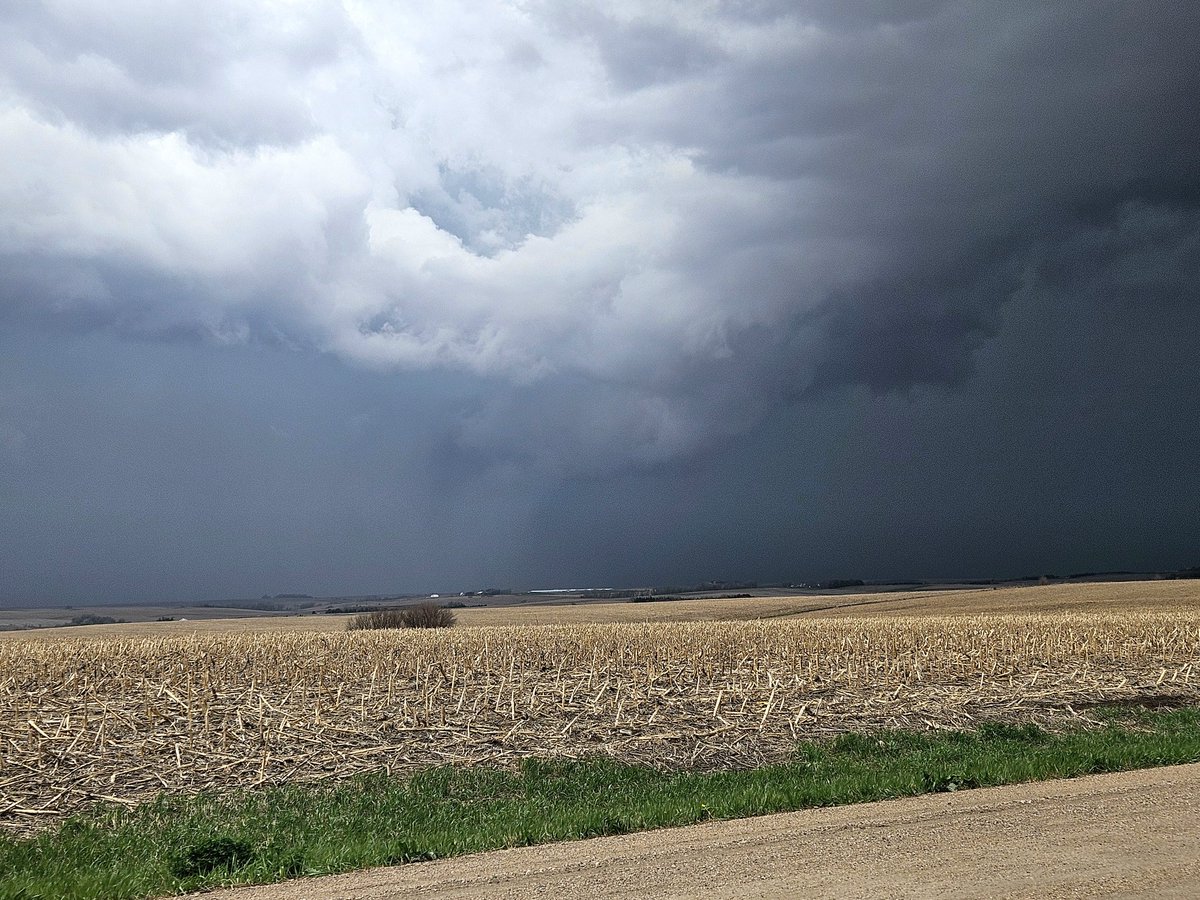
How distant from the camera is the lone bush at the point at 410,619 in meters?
66.9

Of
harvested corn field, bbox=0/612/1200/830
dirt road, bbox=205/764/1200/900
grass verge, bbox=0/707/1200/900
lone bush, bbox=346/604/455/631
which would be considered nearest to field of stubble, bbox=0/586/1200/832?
harvested corn field, bbox=0/612/1200/830

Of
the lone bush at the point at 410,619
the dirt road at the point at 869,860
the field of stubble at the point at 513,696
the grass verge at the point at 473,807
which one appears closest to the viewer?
the dirt road at the point at 869,860

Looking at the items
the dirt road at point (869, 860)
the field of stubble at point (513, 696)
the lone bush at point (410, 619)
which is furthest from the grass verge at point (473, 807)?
the lone bush at point (410, 619)

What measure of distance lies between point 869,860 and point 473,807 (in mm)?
7232

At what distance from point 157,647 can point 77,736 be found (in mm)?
24741

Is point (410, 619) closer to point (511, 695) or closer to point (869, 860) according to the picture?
point (511, 695)

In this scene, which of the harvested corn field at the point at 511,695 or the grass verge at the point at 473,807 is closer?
the grass verge at the point at 473,807

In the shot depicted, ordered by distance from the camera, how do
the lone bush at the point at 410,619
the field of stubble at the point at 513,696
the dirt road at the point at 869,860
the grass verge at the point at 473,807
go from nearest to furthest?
the dirt road at the point at 869,860, the grass verge at the point at 473,807, the field of stubble at the point at 513,696, the lone bush at the point at 410,619

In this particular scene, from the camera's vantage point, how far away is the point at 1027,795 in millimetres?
Answer: 11852

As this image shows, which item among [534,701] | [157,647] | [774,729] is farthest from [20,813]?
[157,647]

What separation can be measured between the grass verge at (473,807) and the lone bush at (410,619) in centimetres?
5124

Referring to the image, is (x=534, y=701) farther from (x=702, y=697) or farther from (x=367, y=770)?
(x=367, y=770)

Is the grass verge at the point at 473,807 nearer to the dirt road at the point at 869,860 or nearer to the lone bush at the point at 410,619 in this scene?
the dirt road at the point at 869,860

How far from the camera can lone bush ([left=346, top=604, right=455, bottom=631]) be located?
2635 inches
